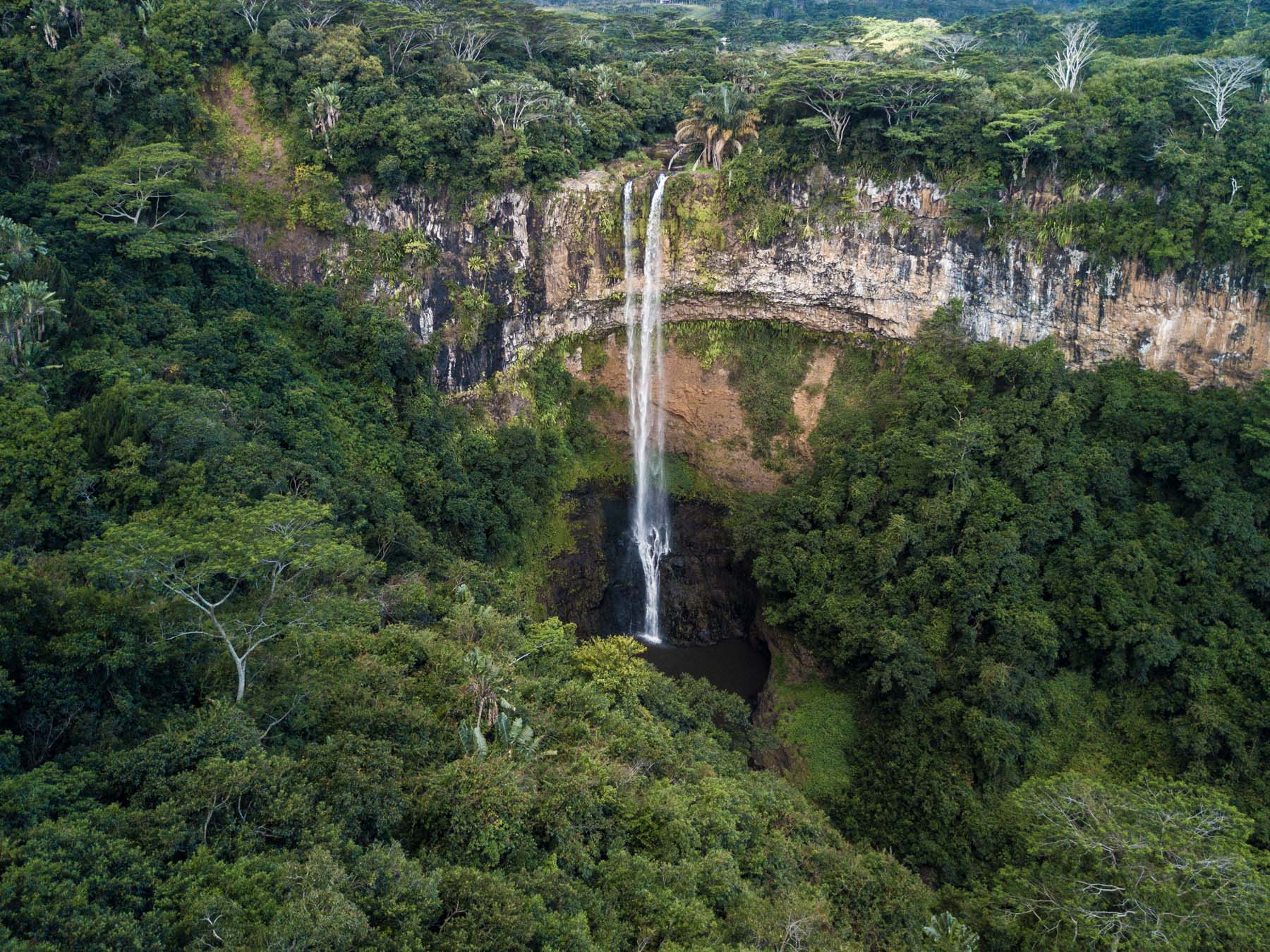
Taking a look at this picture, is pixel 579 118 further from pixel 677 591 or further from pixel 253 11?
pixel 677 591

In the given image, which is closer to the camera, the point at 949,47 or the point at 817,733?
the point at 817,733

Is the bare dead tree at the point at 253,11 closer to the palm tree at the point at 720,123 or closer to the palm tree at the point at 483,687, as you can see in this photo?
the palm tree at the point at 720,123

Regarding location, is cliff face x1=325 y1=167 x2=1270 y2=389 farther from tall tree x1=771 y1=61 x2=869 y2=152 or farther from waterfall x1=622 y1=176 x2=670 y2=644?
tall tree x1=771 y1=61 x2=869 y2=152

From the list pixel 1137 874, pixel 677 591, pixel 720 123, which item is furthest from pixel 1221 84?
pixel 677 591

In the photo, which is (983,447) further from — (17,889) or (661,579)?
(17,889)

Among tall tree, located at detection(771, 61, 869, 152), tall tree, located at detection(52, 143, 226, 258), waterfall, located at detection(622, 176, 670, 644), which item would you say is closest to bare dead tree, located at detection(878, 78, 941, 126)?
tall tree, located at detection(771, 61, 869, 152)

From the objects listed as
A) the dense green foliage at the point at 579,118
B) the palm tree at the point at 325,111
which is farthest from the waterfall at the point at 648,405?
the palm tree at the point at 325,111
